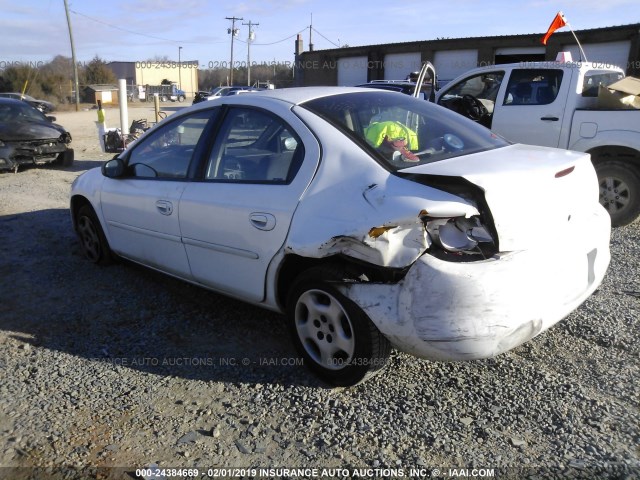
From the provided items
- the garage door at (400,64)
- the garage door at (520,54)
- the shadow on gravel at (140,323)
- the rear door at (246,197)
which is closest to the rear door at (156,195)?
the rear door at (246,197)

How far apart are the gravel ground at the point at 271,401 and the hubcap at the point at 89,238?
0.83 metres

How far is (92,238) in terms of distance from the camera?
5168 mm

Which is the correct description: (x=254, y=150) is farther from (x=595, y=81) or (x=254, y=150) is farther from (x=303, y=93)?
(x=595, y=81)

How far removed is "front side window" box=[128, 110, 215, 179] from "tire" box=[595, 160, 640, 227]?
4830mm

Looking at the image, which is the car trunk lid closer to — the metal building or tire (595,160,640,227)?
tire (595,160,640,227)

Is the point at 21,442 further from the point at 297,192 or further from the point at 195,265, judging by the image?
the point at 297,192

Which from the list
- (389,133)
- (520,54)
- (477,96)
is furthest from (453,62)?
(389,133)

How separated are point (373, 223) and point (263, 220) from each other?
79 centimetres

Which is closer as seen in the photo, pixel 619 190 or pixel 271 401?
pixel 271 401

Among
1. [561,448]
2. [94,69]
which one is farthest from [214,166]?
[94,69]

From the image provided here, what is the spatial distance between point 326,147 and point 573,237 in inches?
55.4

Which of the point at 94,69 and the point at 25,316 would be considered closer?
the point at 25,316

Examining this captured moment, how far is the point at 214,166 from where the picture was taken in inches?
146

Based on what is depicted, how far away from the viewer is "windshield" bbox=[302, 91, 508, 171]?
123 inches
